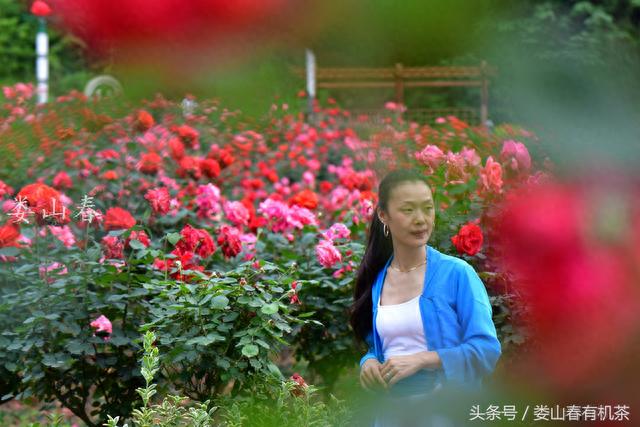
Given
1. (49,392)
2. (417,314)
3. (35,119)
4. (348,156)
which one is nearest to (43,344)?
(49,392)

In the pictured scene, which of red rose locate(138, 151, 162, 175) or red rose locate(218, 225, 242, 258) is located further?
red rose locate(138, 151, 162, 175)

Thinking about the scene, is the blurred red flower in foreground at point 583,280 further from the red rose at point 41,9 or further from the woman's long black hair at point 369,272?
the woman's long black hair at point 369,272

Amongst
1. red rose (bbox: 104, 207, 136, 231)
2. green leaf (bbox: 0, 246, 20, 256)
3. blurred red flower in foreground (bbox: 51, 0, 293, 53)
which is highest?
blurred red flower in foreground (bbox: 51, 0, 293, 53)

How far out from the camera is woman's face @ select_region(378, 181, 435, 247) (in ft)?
4.81

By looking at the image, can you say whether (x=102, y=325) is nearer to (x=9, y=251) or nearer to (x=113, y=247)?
(x=113, y=247)

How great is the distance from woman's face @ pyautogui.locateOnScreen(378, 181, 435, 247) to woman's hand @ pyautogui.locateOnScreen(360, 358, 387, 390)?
196 millimetres

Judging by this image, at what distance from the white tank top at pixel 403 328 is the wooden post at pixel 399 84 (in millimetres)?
1091

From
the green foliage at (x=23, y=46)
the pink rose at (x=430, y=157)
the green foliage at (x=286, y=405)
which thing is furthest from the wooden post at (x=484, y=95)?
the green foliage at (x=286, y=405)

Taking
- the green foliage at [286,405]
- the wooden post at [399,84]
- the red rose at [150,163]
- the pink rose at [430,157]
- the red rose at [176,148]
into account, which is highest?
the red rose at [176,148]

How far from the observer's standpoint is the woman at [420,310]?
145 cm

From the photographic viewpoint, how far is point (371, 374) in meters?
1.48

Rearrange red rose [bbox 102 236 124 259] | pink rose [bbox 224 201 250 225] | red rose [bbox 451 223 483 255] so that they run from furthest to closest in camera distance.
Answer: pink rose [bbox 224 201 250 225]
red rose [bbox 102 236 124 259]
red rose [bbox 451 223 483 255]

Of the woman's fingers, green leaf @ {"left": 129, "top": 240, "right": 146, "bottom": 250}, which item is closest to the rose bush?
green leaf @ {"left": 129, "top": 240, "right": 146, "bottom": 250}

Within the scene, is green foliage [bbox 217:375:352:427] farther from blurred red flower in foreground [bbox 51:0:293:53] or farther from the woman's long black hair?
blurred red flower in foreground [bbox 51:0:293:53]
